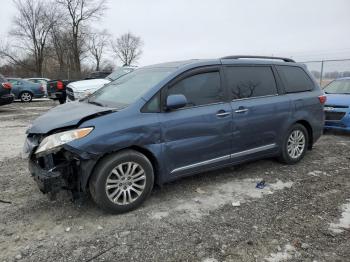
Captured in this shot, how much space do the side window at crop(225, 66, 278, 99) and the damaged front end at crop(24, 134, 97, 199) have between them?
2274mm

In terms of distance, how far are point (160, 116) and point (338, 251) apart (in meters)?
2.32

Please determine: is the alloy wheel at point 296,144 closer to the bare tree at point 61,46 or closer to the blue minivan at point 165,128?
the blue minivan at point 165,128

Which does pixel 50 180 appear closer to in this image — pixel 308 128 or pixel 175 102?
pixel 175 102

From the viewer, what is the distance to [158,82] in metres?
4.00

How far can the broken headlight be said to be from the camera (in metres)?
3.39

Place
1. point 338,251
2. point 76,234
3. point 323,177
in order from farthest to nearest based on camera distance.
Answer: point 323,177, point 76,234, point 338,251

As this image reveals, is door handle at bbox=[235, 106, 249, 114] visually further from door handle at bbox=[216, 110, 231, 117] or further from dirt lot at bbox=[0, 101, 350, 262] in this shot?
dirt lot at bbox=[0, 101, 350, 262]

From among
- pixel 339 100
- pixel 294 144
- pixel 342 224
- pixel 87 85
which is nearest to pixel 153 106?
pixel 342 224

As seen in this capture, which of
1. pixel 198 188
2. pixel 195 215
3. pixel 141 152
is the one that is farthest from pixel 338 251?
pixel 141 152

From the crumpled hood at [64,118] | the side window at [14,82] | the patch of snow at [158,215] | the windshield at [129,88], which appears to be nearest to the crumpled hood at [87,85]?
the windshield at [129,88]

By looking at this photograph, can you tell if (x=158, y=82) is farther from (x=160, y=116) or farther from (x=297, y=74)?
(x=297, y=74)

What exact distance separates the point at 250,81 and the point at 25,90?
16.9m

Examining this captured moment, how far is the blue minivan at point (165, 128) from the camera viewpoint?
348 centimetres

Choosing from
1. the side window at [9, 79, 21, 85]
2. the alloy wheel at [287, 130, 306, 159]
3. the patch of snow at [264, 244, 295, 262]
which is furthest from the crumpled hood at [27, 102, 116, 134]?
the side window at [9, 79, 21, 85]
